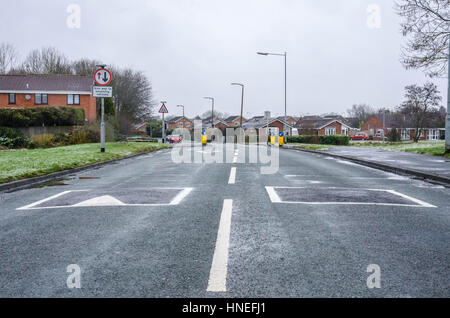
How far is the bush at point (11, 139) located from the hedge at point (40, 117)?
125 inches

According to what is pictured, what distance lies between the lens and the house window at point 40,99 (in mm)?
50562

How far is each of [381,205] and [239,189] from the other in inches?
117

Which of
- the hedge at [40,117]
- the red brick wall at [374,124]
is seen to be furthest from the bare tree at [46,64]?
the red brick wall at [374,124]

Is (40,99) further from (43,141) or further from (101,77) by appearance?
(101,77)

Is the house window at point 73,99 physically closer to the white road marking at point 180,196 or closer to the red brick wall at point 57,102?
the red brick wall at point 57,102

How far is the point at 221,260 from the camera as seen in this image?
3646mm

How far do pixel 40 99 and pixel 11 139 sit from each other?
3112 centimetres

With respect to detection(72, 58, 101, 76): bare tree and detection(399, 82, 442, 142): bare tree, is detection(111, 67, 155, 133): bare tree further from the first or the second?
detection(399, 82, 442, 142): bare tree

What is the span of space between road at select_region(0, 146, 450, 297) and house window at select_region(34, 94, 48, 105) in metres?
47.8

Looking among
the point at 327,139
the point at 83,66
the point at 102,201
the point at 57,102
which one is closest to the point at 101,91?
the point at 102,201

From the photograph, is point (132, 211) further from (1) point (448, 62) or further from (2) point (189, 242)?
(1) point (448, 62)

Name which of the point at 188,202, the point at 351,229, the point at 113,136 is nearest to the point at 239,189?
the point at 188,202

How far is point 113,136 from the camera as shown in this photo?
30.5m

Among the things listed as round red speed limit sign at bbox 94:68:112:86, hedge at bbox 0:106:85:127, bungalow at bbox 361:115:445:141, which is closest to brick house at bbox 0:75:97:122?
hedge at bbox 0:106:85:127
